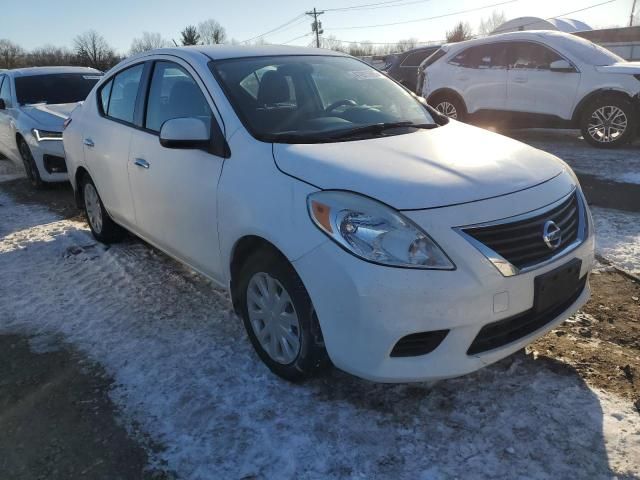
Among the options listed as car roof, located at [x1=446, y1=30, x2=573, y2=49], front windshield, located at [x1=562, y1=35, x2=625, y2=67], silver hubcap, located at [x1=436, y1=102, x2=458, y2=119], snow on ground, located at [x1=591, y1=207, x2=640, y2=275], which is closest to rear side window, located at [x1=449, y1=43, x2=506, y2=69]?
car roof, located at [x1=446, y1=30, x2=573, y2=49]

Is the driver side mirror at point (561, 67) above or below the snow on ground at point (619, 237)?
above

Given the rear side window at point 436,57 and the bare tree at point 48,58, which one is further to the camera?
the bare tree at point 48,58

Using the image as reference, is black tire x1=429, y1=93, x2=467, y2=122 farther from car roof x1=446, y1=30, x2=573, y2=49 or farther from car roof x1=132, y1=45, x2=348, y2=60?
car roof x1=132, y1=45, x2=348, y2=60

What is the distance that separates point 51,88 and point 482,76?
7019mm

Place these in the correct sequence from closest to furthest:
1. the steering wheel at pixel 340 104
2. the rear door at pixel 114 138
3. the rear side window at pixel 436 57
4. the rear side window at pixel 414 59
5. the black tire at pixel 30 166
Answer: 1. the steering wheel at pixel 340 104
2. the rear door at pixel 114 138
3. the black tire at pixel 30 166
4. the rear side window at pixel 436 57
5. the rear side window at pixel 414 59

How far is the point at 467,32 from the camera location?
55.8 meters

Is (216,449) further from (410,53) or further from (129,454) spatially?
(410,53)

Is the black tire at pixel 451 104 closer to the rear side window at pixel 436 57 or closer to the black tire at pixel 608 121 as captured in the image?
the rear side window at pixel 436 57

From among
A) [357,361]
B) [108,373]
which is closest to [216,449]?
[357,361]

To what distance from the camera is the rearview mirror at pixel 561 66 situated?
8391 millimetres

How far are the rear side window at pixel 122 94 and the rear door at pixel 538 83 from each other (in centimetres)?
680

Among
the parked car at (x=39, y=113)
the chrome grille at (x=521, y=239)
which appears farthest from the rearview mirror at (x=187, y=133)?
the parked car at (x=39, y=113)

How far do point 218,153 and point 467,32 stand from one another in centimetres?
5922

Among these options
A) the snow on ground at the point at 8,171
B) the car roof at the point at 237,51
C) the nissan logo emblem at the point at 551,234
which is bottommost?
the snow on ground at the point at 8,171
